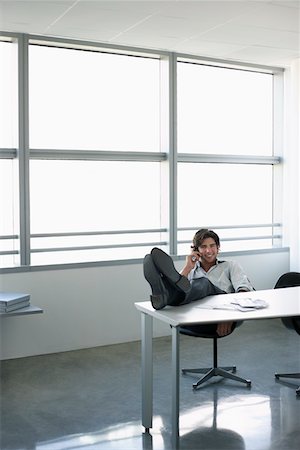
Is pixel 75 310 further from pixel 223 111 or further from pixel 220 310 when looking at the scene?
pixel 223 111

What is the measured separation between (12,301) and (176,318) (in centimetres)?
190

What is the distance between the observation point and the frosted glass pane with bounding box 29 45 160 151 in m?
5.97

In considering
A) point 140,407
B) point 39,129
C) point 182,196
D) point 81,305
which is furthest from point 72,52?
point 140,407

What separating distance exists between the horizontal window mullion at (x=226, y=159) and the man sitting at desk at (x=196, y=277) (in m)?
1.86

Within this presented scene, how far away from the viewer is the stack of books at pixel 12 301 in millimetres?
5094

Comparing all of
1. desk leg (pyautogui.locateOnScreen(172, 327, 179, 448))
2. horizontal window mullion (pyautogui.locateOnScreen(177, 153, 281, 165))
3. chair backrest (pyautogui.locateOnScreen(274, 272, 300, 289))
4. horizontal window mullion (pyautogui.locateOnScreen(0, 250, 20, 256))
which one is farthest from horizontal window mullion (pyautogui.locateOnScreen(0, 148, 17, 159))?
desk leg (pyautogui.locateOnScreen(172, 327, 179, 448))

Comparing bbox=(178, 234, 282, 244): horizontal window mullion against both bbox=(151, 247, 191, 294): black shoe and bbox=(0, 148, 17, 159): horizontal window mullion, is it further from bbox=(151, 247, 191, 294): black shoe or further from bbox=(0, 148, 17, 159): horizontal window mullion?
bbox=(151, 247, 191, 294): black shoe

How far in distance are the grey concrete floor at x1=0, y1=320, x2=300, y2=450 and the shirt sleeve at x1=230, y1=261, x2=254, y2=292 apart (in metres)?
0.76

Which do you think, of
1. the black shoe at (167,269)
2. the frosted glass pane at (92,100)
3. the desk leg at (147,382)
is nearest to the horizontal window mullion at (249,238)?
the frosted glass pane at (92,100)

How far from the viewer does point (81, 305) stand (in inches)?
239

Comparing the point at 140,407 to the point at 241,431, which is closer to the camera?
the point at 241,431

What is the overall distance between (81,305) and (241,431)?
8.20ft

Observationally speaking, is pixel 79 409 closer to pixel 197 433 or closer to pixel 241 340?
pixel 197 433

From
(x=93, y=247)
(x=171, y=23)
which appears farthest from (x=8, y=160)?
(x=171, y=23)
